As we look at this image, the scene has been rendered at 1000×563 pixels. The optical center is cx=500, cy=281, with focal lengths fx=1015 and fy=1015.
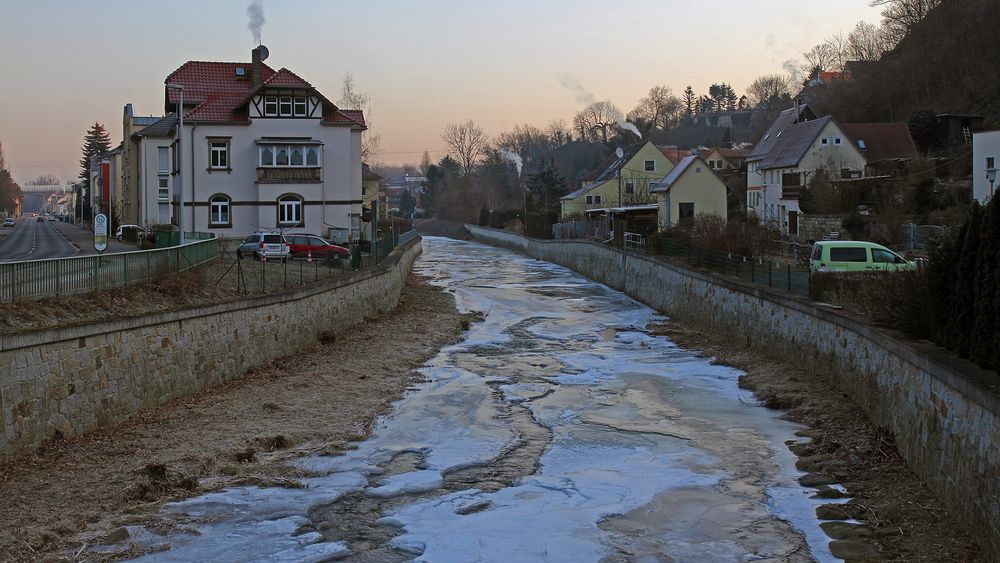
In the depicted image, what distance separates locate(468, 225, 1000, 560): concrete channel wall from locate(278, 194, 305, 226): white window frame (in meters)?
26.5

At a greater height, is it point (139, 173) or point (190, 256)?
point (139, 173)

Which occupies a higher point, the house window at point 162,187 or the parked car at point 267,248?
the house window at point 162,187

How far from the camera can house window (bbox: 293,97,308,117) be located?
52.4 m

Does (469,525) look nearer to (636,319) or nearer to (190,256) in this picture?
(190,256)

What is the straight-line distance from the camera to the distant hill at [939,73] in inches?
2628

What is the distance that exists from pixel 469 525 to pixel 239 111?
145 ft

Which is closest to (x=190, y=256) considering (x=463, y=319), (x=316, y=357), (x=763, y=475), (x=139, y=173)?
(x=316, y=357)

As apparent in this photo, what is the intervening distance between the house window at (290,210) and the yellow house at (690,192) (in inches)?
819

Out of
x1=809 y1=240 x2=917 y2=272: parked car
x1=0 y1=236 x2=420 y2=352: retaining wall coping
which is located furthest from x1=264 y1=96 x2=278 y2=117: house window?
x1=809 y1=240 x2=917 y2=272: parked car

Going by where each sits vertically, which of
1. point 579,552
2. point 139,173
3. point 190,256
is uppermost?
point 139,173

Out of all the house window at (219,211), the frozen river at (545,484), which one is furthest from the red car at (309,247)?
the frozen river at (545,484)

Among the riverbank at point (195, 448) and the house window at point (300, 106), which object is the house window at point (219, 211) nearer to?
the house window at point (300, 106)

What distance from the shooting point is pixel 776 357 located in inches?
898

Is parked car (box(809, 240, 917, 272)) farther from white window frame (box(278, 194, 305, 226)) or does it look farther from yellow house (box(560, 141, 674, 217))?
yellow house (box(560, 141, 674, 217))
